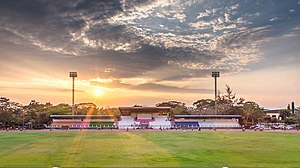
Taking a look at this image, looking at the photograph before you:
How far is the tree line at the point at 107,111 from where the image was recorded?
84.6 meters

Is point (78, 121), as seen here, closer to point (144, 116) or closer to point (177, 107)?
point (144, 116)

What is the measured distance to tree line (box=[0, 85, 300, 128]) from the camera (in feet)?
278

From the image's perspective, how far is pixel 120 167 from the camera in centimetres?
1566

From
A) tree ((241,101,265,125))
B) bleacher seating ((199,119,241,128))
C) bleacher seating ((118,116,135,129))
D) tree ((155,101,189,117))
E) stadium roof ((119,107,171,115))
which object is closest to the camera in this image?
bleacher seating ((199,119,241,128))

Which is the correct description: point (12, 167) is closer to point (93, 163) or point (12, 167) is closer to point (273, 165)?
point (93, 163)

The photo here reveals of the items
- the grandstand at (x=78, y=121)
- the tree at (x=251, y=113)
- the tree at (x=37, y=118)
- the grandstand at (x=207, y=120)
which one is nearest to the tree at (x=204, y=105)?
the tree at (x=251, y=113)

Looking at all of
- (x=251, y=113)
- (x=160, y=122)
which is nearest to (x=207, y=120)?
(x=160, y=122)

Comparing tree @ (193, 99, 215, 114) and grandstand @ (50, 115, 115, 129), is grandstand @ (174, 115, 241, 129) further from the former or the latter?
tree @ (193, 99, 215, 114)

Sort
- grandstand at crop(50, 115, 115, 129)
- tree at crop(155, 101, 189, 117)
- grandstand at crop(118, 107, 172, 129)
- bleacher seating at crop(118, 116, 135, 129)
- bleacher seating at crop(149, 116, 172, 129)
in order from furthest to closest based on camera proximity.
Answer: tree at crop(155, 101, 189, 117)
grandstand at crop(118, 107, 172, 129)
grandstand at crop(50, 115, 115, 129)
bleacher seating at crop(118, 116, 135, 129)
bleacher seating at crop(149, 116, 172, 129)

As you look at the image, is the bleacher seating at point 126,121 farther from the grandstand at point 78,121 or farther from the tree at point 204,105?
the tree at point 204,105

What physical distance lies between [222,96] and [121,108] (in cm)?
4012

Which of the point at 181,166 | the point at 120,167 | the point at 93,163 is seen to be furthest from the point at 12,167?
the point at 181,166

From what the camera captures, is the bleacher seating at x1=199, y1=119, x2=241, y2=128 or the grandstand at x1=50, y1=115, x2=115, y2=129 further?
the grandstand at x1=50, y1=115, x2=115, y2=129

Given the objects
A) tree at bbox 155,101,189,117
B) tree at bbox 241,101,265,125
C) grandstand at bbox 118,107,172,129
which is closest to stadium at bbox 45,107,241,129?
grandstand at bbox 118,107,172,129
